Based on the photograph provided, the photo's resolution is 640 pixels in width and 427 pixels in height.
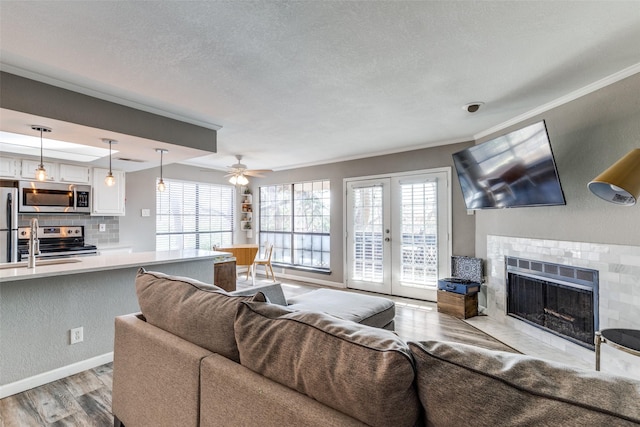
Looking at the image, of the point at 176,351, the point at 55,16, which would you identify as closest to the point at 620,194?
the point at 176,351

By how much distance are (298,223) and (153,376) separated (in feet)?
17.1

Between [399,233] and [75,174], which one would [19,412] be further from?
[399,233]

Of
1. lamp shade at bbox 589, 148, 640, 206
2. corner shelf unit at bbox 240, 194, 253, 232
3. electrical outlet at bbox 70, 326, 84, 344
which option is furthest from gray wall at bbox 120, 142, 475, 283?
electrical outlet at bbox 70, 326, 84, 344

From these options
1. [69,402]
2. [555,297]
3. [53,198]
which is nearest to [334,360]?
[69,402]

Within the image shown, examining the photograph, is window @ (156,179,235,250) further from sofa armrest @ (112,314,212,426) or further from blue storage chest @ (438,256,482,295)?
blue storage chest @ (438,256,482,295)

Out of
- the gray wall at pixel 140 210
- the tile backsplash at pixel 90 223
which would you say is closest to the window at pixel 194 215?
the gray wall at pixel 140 210

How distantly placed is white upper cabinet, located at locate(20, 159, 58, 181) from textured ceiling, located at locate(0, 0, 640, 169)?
163 centimetres

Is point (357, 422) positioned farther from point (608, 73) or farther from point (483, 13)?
point (608, 73)

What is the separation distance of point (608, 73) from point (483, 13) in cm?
154

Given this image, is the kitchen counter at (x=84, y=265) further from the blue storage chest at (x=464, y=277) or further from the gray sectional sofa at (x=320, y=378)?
the blue storage chest at (x=464, y=277)

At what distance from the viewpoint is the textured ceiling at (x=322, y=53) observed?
169 centimetres

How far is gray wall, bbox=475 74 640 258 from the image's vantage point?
238 cm

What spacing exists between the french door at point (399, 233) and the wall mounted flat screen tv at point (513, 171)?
0.82m

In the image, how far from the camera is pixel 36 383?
233cm
